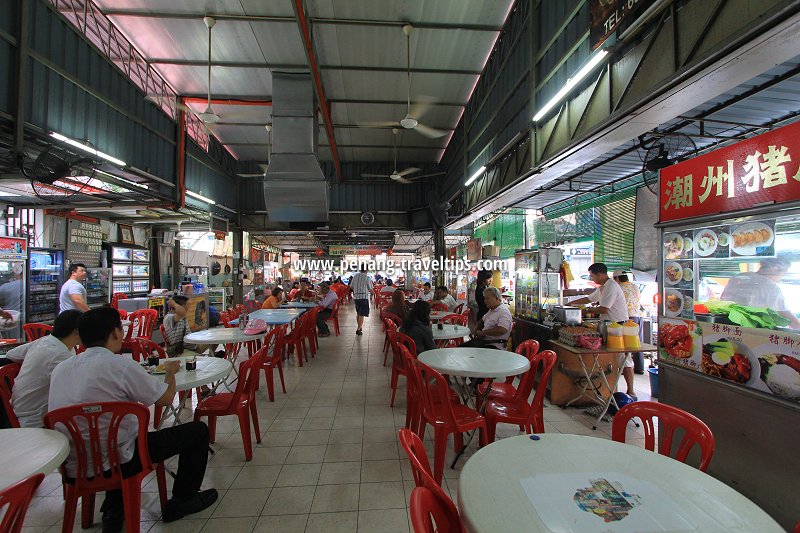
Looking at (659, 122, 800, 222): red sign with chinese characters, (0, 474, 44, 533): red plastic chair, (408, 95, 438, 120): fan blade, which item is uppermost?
(408, 95, 438, 120): fan blade

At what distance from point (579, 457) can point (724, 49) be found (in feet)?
7.41

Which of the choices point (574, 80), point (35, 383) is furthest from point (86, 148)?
point (574, 80)

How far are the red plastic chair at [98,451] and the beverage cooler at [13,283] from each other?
556 cm

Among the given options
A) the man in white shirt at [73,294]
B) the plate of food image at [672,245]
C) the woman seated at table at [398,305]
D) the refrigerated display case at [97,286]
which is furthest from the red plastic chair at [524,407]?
the refrigerated display case at [97,286]

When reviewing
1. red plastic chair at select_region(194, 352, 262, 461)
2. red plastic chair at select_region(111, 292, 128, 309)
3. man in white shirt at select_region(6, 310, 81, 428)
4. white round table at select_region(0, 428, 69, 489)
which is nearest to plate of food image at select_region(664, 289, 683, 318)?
red plastic chair at select_region(194, 352, 262, 461)

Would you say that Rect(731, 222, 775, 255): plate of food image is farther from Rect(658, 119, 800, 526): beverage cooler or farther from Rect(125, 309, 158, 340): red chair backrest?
Rect(125, 309, 158, 340): red chair backrest

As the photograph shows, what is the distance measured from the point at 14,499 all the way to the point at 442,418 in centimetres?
213

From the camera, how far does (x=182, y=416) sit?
148 inches

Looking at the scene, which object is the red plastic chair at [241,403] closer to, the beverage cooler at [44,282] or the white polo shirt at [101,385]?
the white polo shirt at [101,385]

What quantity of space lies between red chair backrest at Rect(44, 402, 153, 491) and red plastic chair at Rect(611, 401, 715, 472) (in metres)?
2.46

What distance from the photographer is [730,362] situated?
7.94 ft

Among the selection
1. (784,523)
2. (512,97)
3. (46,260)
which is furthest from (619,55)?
(46,260)

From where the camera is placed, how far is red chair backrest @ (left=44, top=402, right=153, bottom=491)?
5.74 feet

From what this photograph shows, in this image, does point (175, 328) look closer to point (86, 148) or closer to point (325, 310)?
point (86, 148)
